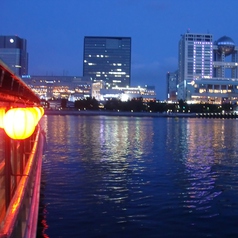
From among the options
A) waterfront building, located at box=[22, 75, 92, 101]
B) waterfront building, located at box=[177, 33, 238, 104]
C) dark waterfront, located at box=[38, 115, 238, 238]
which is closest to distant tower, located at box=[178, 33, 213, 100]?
waterfront building, located at box=[177, 33, 238, 104]

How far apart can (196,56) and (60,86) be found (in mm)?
59712

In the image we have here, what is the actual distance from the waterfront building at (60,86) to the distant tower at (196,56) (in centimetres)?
4213

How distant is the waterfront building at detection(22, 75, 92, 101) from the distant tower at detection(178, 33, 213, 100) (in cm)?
4213

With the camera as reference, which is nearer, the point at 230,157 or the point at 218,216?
the point at 218,216

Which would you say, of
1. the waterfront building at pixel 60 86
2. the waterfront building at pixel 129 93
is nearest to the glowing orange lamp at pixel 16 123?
the waterfront building at pixel 129 93

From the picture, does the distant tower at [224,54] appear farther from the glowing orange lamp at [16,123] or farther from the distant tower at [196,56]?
the glowing orange lamp at [16,123]

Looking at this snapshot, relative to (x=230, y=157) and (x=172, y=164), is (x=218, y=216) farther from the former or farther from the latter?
(x=230, y=157)

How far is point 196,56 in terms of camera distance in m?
176

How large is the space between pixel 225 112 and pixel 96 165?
125275 mm

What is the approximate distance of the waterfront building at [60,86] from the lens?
165 m

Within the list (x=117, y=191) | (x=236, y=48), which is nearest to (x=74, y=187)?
(x=117, y=191)

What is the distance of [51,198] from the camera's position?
38.2ft

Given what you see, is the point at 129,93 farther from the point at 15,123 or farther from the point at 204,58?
the point at 15,123

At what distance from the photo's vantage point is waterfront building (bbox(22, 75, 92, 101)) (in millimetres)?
164788
